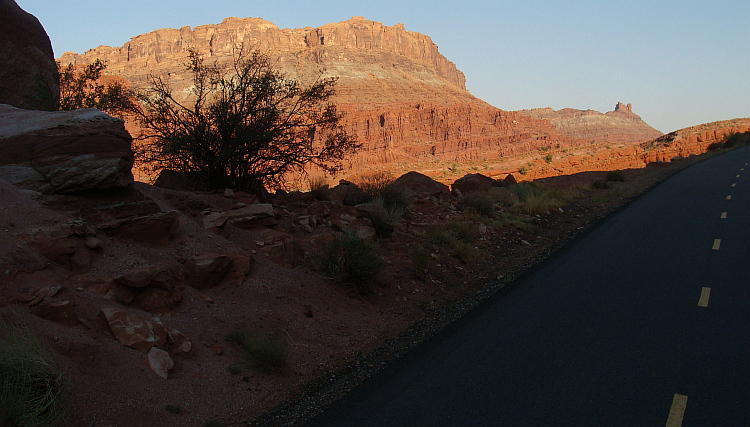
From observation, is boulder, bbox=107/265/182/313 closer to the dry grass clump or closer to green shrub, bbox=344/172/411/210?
the dry grass clump

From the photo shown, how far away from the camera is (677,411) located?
14.3 feet

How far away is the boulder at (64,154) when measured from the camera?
6680 mm

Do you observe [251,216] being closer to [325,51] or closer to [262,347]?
[262,347]

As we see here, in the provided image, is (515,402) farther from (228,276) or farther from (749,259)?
(749,259)

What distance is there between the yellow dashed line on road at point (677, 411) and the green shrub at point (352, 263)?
4846mm

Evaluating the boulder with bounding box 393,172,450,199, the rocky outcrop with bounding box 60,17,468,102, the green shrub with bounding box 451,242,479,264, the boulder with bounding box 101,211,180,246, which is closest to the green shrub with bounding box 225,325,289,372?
the boulder with bounding box 101,211,180,246

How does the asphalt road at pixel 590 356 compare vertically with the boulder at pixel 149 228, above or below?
below

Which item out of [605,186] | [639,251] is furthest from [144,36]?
[639,251]

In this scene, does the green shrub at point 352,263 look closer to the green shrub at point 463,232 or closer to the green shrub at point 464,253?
the green shrub at point 464,253

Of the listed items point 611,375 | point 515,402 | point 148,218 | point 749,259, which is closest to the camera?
point 515,402

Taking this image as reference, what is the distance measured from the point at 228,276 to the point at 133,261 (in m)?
1.37

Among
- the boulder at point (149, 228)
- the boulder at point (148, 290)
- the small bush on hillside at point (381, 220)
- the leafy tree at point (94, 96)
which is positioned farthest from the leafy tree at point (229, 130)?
the boulder at point (148, 290)

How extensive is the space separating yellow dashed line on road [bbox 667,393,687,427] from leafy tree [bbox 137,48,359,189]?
863cm

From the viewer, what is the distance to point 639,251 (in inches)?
431
